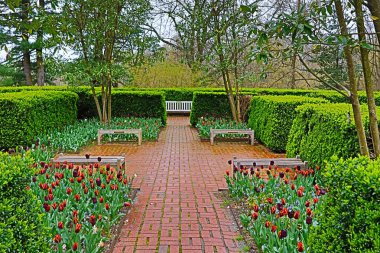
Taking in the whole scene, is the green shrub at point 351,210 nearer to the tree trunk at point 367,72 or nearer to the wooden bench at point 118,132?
the tree trunk at point 367,72

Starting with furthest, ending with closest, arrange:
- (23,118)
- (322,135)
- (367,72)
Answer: (23,118) → (322,135) → (367,72)

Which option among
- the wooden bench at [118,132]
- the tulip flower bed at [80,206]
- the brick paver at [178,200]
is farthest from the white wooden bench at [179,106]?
the tulip flower bed at [80,206]

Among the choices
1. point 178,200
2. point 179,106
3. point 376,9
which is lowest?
point 178,200

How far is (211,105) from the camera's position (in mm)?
13633

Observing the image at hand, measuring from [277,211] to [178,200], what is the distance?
149 cm

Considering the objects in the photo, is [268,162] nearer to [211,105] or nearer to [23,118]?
[23,118]

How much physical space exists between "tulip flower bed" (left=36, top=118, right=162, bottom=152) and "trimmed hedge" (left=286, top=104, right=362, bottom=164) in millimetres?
4757

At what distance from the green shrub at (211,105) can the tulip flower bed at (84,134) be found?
171cm

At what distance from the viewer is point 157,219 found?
4078 millimetres

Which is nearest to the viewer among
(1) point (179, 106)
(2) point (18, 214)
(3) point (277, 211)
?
(2) point (18, 214)

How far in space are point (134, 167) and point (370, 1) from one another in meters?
5.14

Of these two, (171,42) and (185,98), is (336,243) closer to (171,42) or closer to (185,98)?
(185,98)

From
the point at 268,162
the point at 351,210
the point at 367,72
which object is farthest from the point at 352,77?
the point at 268,162

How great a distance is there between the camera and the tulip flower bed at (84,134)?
8266 mm
